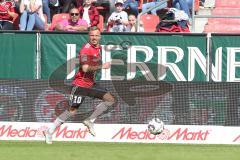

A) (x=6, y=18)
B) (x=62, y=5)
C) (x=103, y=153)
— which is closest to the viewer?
(x=103, y=153)

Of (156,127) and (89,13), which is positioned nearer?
(156,127)

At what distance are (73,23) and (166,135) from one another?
12.6ft

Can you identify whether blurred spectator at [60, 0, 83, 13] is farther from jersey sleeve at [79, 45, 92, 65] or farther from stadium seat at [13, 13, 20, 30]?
jersey sleeve at [79, 45, 92, 65]

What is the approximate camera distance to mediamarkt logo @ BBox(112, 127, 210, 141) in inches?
663

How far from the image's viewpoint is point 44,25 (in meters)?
19.9

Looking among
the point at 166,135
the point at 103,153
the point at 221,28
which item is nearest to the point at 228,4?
the point at 221,28

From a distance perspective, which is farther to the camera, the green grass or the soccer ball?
the soccer ball

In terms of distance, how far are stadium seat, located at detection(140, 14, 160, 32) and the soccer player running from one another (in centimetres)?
422

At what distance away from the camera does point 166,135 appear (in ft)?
55.3

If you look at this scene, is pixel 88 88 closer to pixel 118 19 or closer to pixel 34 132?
pixel 34 132

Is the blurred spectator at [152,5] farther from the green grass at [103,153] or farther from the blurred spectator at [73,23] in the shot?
the green grass at [103,153]

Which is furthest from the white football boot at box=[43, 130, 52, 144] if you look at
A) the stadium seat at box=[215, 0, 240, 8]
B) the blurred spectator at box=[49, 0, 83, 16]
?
the stadium seat at box=[215, 0, 240, 8]

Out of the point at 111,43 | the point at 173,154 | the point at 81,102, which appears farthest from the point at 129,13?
the point at 173,154

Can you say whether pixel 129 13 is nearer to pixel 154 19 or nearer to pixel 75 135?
pixel 154 19
